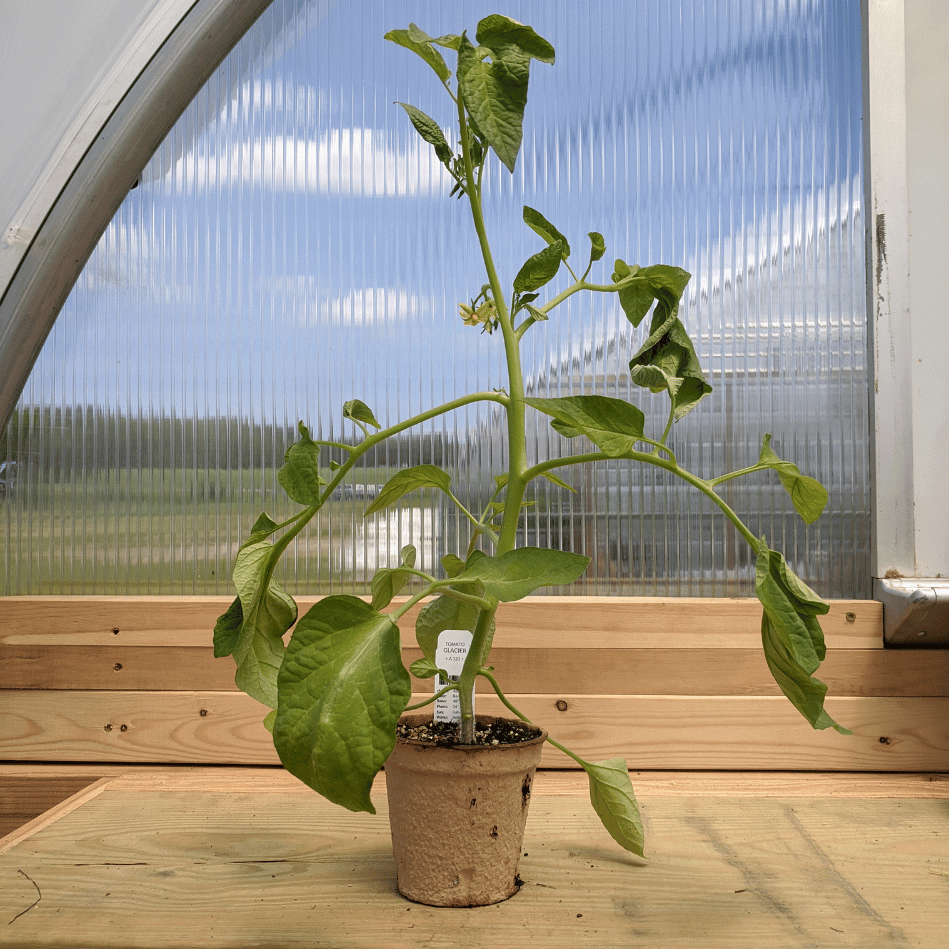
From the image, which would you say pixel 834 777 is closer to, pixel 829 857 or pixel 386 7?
pixel 829 857

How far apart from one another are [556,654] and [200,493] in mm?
467

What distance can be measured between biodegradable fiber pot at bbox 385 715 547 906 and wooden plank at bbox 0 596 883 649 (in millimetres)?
319

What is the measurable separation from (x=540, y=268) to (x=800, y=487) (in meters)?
0.26

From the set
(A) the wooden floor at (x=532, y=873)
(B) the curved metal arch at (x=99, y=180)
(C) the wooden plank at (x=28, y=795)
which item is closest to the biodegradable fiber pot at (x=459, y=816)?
(A) the wooden floor at (x=532, y=873)

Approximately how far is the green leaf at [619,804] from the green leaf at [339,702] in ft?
0.70

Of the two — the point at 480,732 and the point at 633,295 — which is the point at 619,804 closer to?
the point at 480,732

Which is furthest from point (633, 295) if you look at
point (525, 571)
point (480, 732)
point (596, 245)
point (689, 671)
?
point (689, 671)

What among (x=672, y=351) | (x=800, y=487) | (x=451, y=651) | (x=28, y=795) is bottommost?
(x=28, y=795)

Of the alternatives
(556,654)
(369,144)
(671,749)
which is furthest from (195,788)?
(369,144)

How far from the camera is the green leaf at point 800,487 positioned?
0.57m

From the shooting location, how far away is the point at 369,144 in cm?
97

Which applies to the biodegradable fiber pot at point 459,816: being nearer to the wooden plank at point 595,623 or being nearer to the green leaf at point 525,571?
the green leaf at point 525,571

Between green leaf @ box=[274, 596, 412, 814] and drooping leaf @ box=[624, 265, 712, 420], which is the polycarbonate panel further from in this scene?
green leaf @ box=[274, 596, 412, 814]

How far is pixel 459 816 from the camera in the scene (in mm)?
553
